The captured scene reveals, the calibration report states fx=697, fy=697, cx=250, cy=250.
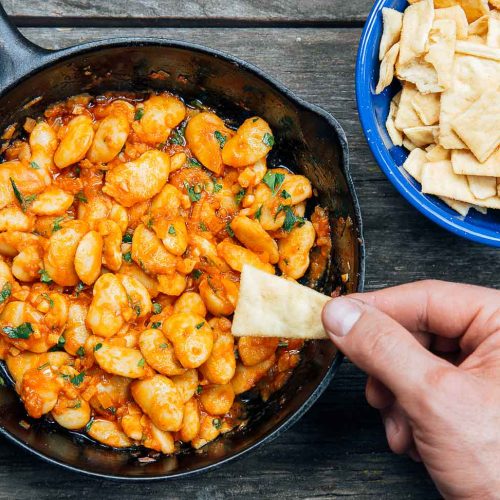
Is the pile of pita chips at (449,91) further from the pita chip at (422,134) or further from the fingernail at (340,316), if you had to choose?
the fingernail at (340,316)

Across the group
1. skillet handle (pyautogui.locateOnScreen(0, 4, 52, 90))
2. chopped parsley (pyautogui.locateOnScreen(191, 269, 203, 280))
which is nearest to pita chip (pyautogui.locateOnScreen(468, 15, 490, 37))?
chopped parsley (pyautogui.locateOnScreen(191, 269, 203, 280))

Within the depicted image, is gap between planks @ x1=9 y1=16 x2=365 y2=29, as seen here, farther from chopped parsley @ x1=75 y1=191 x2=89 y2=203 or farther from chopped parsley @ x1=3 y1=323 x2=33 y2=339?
chopped parsley @ x1=3 y1=323 x2=33 y2=339

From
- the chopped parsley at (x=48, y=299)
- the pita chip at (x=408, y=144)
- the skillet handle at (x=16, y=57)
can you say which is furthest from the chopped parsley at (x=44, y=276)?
the pita chip at (x=408, y=144)

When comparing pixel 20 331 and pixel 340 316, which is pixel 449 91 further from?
pixel 20 331

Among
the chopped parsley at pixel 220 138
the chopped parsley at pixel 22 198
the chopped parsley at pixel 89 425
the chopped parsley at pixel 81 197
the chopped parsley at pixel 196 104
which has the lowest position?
the chopped parsley at pixel 89 425

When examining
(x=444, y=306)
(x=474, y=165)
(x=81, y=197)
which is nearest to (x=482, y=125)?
(x=474, y=165)

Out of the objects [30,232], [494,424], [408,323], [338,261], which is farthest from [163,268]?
[494,424]
